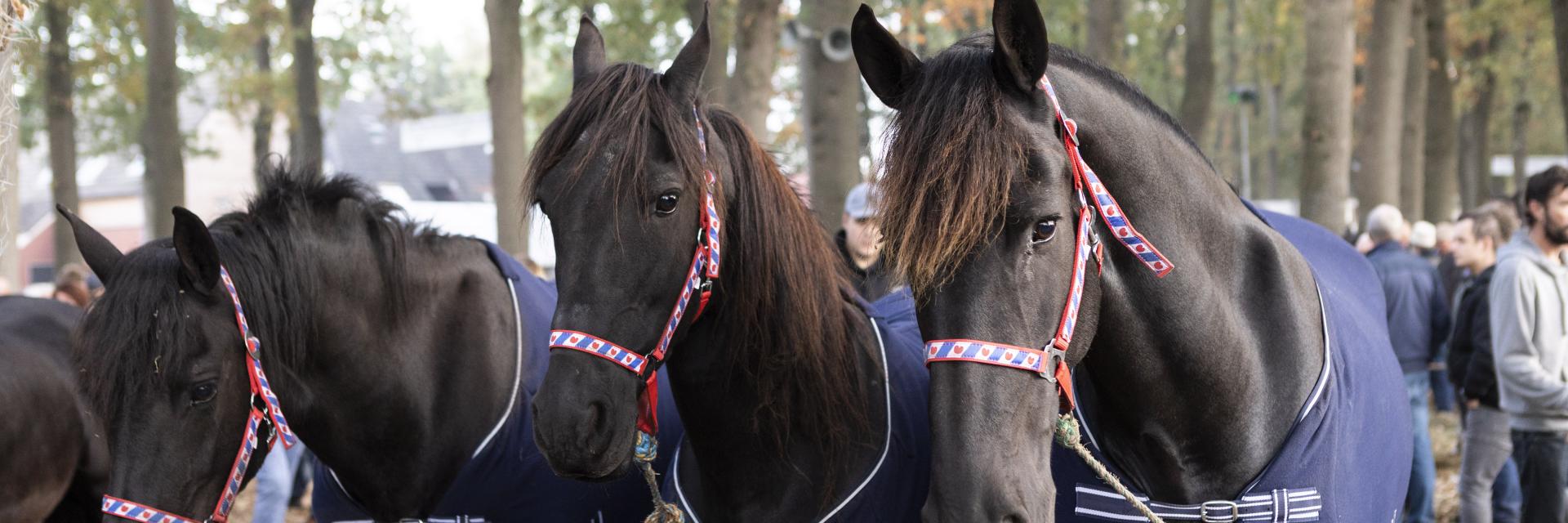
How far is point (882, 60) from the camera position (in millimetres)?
2578

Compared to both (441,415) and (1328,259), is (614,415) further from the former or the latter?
(1328,259)

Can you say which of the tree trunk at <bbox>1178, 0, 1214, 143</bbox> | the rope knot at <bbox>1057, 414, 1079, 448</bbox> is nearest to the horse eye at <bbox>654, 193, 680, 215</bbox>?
the rope knot at <bbox>1057, 414, 1079, 448</bbox>

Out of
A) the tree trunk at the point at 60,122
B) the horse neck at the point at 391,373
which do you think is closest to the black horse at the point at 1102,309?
the horse neck at the point at 391,373

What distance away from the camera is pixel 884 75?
260 centimetres

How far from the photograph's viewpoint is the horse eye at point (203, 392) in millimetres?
3170

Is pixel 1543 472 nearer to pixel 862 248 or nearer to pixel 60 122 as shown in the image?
pixel 862 248

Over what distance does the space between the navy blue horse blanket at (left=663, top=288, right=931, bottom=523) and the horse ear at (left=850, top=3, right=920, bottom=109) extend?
2.33ft

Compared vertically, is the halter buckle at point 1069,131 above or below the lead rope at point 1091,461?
above

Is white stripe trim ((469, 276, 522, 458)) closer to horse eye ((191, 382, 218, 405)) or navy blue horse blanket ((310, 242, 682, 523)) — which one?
navy blue horse blanket ((310, 242, 682, 523))

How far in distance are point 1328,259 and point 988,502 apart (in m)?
2.01

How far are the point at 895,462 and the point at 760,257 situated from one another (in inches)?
24.4

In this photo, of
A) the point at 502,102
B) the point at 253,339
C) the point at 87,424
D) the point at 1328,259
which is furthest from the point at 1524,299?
the point at 502,102

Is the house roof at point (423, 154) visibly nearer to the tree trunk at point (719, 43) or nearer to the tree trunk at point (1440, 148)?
the tree trunk at point (719, 43)

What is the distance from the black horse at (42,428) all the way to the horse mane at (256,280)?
3.46 ft
